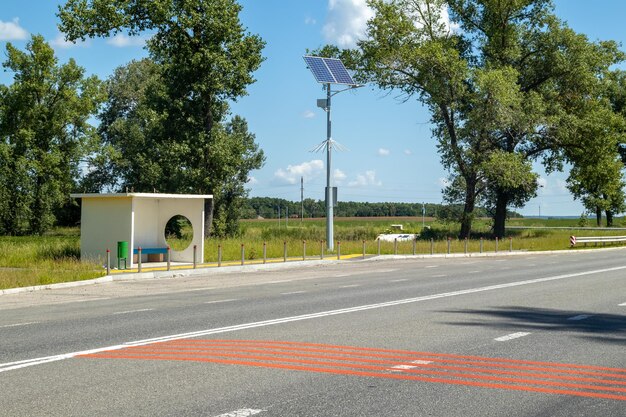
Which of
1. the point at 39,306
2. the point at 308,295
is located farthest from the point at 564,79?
the point at 39,306

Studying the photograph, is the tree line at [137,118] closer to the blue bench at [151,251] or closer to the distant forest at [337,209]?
the blue bench at [151,251]

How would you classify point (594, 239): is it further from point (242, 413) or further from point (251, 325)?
point (242, 413)

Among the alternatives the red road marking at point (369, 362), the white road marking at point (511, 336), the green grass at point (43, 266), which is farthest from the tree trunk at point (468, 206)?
the red road marking at point (369, 362)

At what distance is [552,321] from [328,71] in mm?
27351

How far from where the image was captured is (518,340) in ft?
34.4

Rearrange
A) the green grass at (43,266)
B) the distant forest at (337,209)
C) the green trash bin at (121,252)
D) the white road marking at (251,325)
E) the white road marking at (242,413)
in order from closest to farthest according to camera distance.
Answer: the white road marking at (242,413) < the white road marking at (251,325) < the green grass at (43,266) < the green trash bin at (121,252) < the distant forest at (337,209)

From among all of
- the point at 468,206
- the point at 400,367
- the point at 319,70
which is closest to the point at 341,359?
the point at 400,367

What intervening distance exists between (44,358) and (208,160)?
38.2 m

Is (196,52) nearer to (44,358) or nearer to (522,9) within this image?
(522,9)

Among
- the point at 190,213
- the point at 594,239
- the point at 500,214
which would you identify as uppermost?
the point at 500,214

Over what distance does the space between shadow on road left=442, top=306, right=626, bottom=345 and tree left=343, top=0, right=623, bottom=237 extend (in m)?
34.1

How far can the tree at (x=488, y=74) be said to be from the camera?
47938mm

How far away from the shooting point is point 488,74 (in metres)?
46.3

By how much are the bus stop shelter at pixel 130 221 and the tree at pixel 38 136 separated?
3456cm
